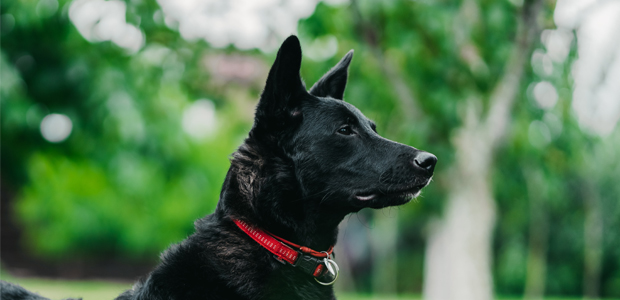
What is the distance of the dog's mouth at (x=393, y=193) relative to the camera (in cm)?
270

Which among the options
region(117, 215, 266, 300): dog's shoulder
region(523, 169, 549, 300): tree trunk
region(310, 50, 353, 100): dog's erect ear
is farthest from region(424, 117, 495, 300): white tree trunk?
region(523, 169, 549, 300): tree trunk

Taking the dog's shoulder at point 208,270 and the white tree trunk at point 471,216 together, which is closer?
the dog's shoulder at point 208,270

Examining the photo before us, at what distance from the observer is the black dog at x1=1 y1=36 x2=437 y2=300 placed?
251 cm

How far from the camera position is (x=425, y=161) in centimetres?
267

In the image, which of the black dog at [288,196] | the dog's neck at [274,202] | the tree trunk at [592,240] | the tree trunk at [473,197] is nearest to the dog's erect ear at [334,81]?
the black dog at [288,196]

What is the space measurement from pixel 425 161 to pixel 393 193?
9.1 inches

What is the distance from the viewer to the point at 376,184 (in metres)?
2.73

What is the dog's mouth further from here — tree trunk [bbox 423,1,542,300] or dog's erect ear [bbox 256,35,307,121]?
tree trunk [bbox 423,1,542,300]

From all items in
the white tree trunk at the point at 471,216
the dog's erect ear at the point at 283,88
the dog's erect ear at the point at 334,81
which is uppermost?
the white tree trunk at the point at 471,216

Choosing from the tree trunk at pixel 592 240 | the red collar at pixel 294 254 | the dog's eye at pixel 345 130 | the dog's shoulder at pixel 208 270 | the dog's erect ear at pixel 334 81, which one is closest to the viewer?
the dog's shoulder at pixel 208 270

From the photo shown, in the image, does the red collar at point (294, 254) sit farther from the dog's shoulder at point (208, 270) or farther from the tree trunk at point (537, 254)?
the tree trunk at point (537, 254)

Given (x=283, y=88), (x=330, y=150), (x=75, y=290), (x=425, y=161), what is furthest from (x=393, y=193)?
(x=75, y=290)

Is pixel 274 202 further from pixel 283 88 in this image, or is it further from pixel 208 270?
pixel 283 88

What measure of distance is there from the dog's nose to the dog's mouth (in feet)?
0.26
